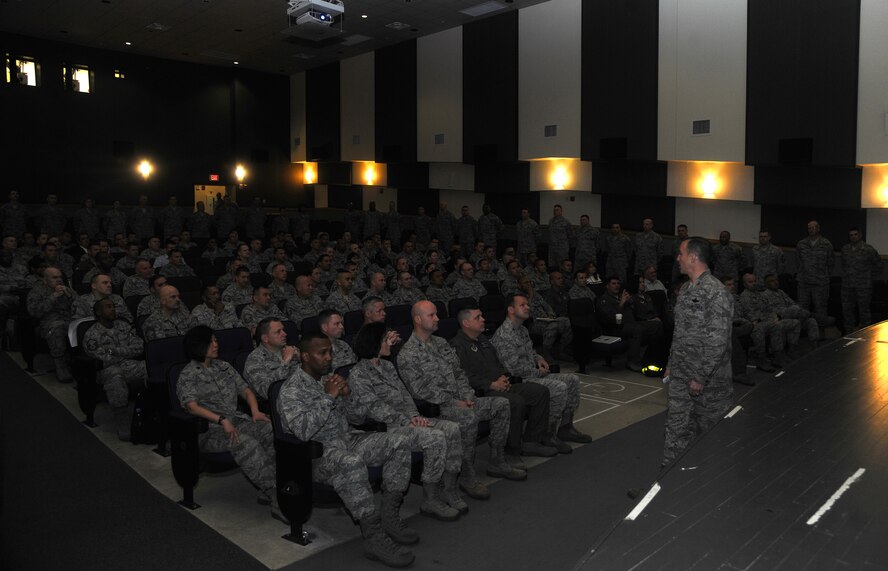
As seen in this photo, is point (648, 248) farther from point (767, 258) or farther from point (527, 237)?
point (527, 237)

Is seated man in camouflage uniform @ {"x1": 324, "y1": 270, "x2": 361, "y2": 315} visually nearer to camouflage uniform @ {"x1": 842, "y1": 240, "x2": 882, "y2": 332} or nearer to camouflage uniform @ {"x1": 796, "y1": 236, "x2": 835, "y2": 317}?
camouflage uniform @ {"x1": 796, "y1": 236, "x2": 835, "y2": 317}

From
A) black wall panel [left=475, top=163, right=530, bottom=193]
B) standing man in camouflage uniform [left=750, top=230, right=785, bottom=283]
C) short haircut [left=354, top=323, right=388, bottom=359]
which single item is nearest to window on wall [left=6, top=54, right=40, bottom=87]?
black wall panel [left=475, top=163, right=530, bottom=193]

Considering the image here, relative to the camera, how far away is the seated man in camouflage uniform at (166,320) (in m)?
6.71

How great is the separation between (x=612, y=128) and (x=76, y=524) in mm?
12237

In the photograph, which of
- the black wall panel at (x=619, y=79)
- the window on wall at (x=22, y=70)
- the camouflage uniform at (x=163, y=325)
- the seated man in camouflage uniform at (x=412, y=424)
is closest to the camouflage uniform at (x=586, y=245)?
the black wall panel at (x=619, y=79)

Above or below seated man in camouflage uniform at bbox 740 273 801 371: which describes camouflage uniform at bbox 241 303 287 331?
above

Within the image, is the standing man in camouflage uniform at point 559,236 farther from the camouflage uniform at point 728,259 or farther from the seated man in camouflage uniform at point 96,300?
the seated man in camouflage uniform at point 96,300

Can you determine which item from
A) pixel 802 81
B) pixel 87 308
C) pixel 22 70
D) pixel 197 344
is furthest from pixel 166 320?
pixel 22 70

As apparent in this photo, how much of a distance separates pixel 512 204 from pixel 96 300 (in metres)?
11.5

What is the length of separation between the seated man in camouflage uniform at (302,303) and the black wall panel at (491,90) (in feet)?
29.6

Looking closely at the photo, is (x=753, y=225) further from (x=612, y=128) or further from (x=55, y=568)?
(x=55, y=568)

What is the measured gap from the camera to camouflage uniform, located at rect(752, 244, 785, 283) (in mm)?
11547

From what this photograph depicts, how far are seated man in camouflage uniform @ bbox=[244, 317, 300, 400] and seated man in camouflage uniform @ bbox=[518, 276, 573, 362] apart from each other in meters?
3.98

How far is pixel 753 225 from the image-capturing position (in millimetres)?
13211
